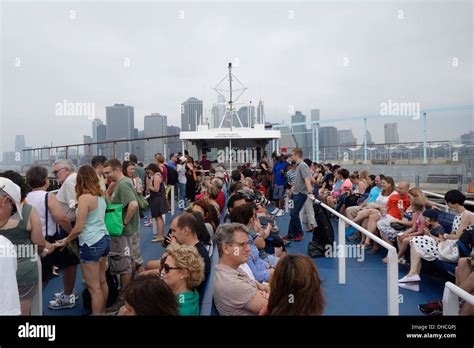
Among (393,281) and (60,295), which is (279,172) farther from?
(393,281)

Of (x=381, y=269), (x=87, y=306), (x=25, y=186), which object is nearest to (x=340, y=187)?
(x=381, y=269)

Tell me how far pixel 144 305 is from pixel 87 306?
2.19 m

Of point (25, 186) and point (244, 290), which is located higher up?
point (25, 186)

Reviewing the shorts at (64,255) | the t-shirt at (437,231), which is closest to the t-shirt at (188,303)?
the shorts at (64,255)

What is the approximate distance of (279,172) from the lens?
8188 millimetres

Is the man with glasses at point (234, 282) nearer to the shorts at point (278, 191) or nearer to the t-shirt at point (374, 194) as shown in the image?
the t-shirt at point (374, 194)

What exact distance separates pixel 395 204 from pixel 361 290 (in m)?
1.83

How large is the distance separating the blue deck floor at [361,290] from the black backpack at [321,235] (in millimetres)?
134

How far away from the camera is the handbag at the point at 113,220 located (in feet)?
11.8

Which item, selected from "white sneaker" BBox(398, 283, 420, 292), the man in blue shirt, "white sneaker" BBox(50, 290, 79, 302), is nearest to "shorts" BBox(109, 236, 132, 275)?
"white sneaker" BBox(50, 290, 79, 302)

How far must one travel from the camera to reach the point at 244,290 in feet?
7.88

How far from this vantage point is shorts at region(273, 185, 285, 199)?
8.36 m

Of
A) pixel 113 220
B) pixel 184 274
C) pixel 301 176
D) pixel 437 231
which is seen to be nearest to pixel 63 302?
pixel 113 220
